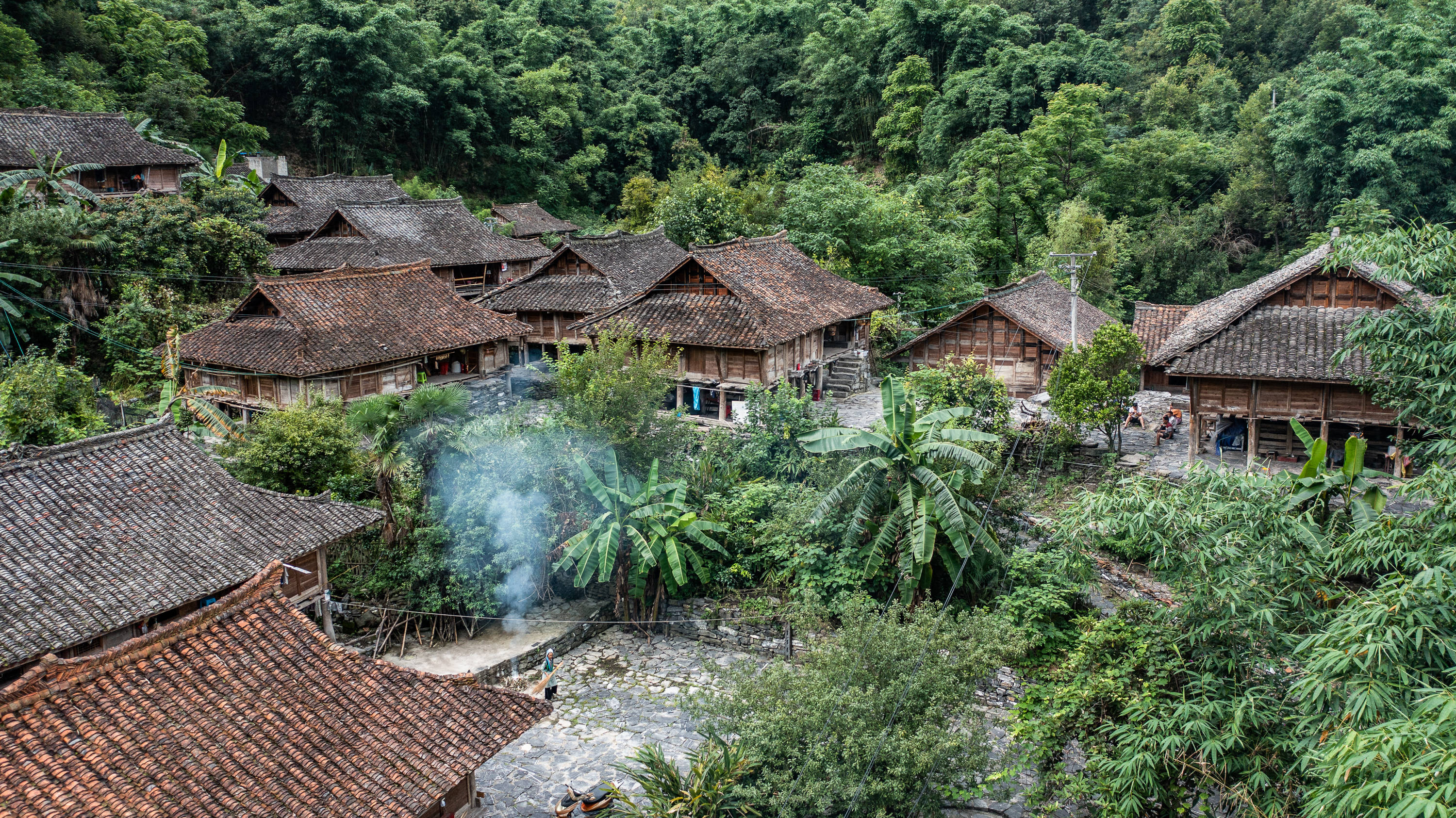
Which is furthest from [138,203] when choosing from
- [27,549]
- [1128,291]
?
[1128,291]

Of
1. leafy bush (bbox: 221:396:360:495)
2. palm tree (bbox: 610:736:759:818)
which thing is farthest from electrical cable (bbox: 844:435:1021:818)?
leafy bush (bbox: 221:396:360:495)

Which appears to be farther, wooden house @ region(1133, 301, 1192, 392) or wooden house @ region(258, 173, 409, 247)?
wooden house @ region(258, 173, 409, 247)

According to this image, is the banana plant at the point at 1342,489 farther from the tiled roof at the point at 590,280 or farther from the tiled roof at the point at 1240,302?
the tiled roof at the point at 590,280

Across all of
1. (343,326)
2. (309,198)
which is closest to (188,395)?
(343,326)

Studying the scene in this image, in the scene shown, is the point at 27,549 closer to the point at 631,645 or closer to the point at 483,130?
the point at 631,645

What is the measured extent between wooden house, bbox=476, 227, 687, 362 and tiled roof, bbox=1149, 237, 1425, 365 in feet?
58.5

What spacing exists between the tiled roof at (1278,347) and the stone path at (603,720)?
13.6 metres

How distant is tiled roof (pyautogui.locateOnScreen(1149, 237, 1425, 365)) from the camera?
913 inches

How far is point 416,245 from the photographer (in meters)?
41.8

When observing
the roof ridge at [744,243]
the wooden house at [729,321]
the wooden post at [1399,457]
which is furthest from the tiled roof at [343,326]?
the wooden post at [1399,457]

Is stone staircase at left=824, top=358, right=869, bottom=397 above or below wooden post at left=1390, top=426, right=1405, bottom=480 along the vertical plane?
above

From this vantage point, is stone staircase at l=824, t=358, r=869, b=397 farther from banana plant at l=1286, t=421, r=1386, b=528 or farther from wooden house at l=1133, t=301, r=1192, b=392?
banana plant at l=1286, t=421, r=1386, b=528

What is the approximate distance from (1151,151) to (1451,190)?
1343cm

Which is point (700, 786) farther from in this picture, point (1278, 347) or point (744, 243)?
point (744, 243)
